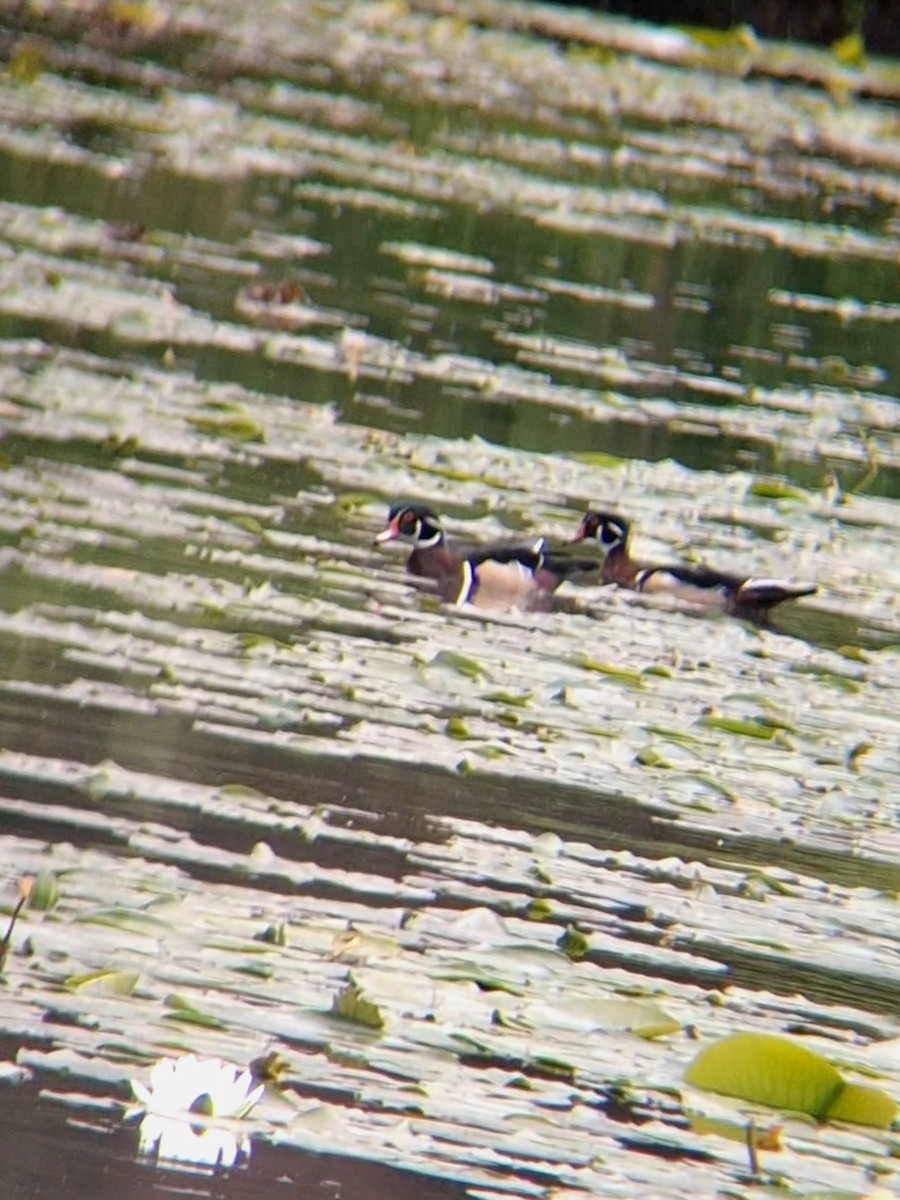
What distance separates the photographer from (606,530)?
979cm

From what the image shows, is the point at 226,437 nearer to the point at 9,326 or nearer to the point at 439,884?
the point at 9,326

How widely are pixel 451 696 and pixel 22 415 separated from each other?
2929 millimetres

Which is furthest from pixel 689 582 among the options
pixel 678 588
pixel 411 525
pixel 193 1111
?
pixel 193 1111

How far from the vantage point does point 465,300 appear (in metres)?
15.2

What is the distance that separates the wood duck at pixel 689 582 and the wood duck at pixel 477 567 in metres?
0.27

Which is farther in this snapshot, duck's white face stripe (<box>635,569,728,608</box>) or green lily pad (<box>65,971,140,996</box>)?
duck's white face stripe (<box>635,569,728,608</box>)

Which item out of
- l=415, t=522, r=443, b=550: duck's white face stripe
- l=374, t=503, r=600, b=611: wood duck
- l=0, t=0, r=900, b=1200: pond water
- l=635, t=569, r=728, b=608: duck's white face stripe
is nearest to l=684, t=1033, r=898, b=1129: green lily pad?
l=0, t=0, r=900, b=1200: pond water

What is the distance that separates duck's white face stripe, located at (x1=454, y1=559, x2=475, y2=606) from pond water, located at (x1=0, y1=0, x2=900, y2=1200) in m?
0.13

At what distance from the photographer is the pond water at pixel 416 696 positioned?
4.79 meters

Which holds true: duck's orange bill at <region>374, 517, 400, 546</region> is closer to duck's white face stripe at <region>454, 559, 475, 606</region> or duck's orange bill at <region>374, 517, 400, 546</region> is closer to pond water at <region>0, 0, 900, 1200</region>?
pond water at <region>0, 0, 900, 1200</region>

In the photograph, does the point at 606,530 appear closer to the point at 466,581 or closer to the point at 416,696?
the point at 466,581

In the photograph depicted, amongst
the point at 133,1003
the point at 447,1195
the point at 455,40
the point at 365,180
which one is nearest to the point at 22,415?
the point at 133,1003

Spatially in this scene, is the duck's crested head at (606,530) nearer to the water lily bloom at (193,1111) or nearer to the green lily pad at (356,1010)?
the green lily pad at (356,1010)

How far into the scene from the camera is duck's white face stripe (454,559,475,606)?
8984 mm
